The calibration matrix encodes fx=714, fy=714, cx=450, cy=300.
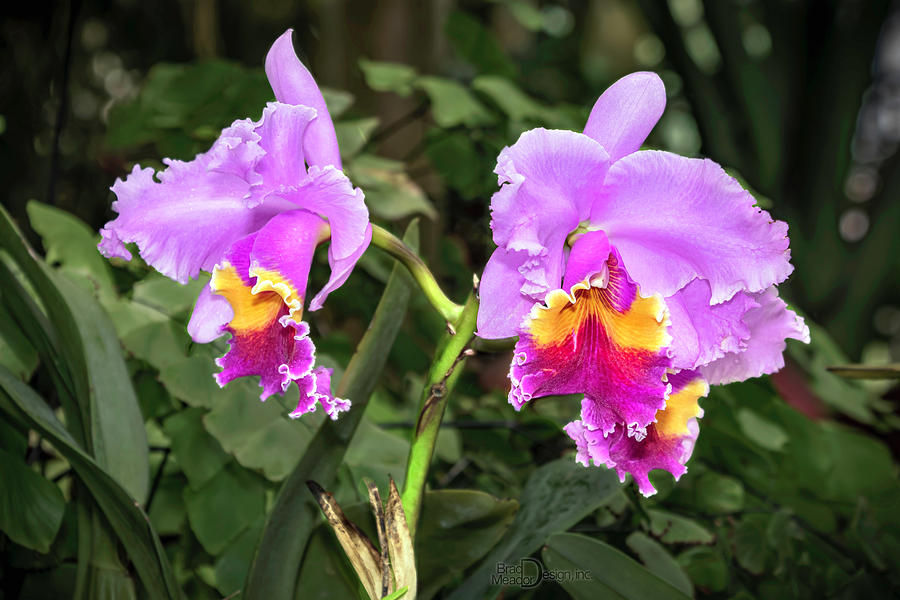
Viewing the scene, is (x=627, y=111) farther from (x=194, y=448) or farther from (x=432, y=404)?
(x=194, y=448)

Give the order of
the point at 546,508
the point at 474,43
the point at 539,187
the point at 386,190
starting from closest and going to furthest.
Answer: the point at 539,187
the point at 546,508
the point at 386,190
the point at 474,43

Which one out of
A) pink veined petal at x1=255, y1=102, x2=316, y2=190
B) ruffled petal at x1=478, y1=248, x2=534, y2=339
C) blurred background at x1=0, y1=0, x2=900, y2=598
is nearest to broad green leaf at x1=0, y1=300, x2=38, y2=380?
blurred background at x1=0, y1=0, x2=900, y2=598

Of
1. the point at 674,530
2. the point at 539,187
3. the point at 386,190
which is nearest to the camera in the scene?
the point at 539,187

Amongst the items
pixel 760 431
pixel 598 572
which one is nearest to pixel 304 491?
pixel 598 572

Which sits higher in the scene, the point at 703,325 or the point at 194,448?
the point at 703,325

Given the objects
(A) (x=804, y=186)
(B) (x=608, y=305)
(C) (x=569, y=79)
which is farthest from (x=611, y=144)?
(C) (x=569, y=79)

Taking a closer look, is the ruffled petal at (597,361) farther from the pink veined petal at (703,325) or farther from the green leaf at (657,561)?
the green leaf at (657,561)

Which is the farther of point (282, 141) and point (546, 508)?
point (546, 508)

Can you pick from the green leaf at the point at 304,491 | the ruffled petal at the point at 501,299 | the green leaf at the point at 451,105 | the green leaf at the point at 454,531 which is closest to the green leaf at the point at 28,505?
the green leaf at the point at 304,491
